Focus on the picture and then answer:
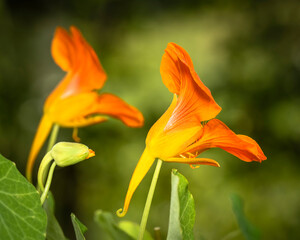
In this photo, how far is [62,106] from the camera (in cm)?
46

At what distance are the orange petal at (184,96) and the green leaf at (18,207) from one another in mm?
112

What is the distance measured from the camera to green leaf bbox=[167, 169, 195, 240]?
0.91 feet

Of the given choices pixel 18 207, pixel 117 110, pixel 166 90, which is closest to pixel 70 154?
pixel 18 207

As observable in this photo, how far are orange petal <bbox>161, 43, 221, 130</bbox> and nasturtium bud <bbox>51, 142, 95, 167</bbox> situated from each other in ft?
0.22

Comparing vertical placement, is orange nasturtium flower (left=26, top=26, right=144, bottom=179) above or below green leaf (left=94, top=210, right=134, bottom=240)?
above

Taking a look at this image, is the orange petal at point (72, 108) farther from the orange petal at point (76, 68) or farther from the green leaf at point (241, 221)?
the green leaf at point (241, 221)

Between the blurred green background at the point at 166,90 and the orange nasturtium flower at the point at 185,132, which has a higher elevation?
the orange nasturtium flower at the point at 185,132

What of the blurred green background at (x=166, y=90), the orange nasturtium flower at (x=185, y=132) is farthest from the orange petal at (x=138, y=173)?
the blurred green background at (x=166, y=90)

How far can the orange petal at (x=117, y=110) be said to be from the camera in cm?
44

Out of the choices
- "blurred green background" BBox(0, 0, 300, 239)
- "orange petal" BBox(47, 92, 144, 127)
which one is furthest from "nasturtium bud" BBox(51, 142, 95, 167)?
"blurred green background" BBox(0, 0, 300, 239)

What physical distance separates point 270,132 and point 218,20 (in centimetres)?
70

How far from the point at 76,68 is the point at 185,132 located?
0.18 metres

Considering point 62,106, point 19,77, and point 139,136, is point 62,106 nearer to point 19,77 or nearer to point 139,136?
point 139,136

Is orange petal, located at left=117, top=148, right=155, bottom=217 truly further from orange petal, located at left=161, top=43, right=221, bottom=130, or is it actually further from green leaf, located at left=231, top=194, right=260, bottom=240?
green leaf, located at left=231, top=194, right=260, bottom=240
